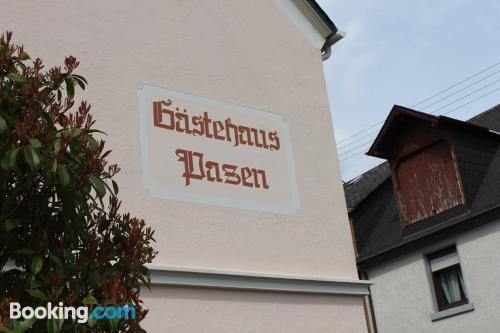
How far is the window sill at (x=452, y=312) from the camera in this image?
55.0 feet

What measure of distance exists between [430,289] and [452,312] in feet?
2.89

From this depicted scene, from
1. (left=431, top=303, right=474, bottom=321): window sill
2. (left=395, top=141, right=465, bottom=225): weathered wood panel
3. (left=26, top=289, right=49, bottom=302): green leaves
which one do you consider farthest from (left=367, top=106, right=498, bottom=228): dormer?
(left=26, top=289, right=49, bottom=302): green leaves

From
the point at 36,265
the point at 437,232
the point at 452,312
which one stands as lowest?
the point at 36,265

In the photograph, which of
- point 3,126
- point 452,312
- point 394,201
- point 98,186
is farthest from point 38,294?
point 394,201

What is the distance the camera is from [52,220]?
15.1 feet

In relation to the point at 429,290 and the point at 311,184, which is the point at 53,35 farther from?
the point at 429,290

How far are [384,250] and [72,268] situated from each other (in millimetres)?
15388

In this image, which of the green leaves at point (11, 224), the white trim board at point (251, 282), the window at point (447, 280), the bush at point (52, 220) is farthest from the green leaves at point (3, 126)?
the window at point (447, 280)

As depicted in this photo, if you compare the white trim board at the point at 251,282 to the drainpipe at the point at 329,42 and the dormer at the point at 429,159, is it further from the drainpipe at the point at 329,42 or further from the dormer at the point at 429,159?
the dormer at the point at 429,159

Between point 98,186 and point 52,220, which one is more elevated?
point 98,186

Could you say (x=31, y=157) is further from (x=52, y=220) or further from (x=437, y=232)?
(x=437, y=232)

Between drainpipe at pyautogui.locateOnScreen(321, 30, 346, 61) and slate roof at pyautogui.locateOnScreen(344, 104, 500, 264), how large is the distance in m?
6.46

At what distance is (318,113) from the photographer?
1169 centimetres

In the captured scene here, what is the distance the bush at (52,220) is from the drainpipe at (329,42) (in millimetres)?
8029
